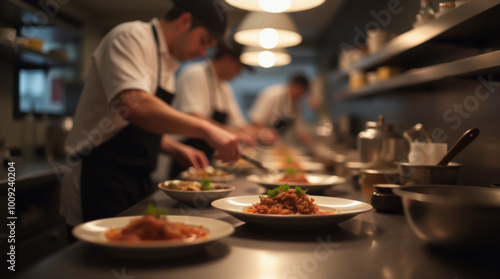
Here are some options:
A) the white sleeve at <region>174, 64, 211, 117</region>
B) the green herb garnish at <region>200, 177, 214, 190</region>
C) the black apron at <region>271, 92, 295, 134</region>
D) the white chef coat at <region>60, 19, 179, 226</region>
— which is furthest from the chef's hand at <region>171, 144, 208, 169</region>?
the black apron at <region>271, 92, 295, 134</region>

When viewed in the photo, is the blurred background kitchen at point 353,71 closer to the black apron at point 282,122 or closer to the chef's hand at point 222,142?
the black apron at point 282,122

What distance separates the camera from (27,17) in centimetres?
345

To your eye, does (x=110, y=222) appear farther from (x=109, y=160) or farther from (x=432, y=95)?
(x=432, y=95)

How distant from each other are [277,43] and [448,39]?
1406 millimetres

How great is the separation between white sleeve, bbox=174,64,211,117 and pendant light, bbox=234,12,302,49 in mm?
863

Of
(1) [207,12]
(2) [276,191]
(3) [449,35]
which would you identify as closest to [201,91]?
(1) [207,12]

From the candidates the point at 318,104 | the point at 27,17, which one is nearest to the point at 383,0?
the point at 27,17

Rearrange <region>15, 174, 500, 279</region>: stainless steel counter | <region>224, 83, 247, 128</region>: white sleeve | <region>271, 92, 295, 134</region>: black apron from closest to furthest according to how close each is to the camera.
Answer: <region>15, 174, 500, 279</region>: stainless steel counter, <region>224, 83, 247, 128</region>: white sleeve, <region>271, 92, 295, 134</region>: black apron

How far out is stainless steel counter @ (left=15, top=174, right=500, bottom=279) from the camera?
0.77m

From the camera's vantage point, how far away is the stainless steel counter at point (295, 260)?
0.77 m

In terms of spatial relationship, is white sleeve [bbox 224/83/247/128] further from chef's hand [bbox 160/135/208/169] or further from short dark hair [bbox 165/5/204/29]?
short dark hair [bbox 165/5/204/29]

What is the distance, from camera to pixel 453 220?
33.6 inches

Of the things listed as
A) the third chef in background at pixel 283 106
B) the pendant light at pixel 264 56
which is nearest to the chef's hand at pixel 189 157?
the pendant light at pixel 264 56

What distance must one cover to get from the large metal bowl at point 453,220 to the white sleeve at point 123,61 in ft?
3.91
